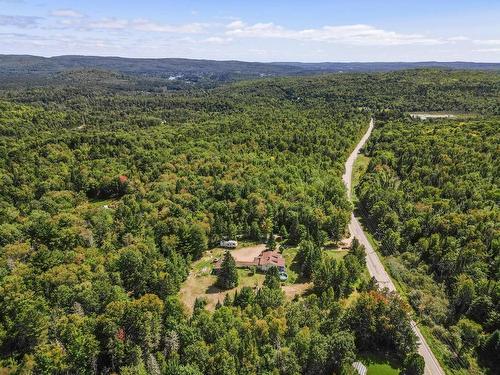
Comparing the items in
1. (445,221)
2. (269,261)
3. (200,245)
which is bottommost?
(269,261)

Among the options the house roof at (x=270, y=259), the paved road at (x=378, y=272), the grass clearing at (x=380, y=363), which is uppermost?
the house roof at (x=270, y=259)

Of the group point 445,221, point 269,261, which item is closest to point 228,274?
point 269,261

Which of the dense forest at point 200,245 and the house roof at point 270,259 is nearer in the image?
the dense forest at point 200,245

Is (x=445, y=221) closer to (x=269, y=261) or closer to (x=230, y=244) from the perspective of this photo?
(x=269, y=261)

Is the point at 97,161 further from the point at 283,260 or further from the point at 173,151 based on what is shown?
the point at 283,260

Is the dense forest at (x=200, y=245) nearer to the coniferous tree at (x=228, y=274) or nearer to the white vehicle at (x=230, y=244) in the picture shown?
the white vehicle at (x=230, y=244)

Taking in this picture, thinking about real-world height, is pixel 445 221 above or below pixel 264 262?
above

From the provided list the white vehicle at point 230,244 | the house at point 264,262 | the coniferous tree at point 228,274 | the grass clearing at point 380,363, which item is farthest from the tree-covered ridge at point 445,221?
the white vehicle at point 230,244
